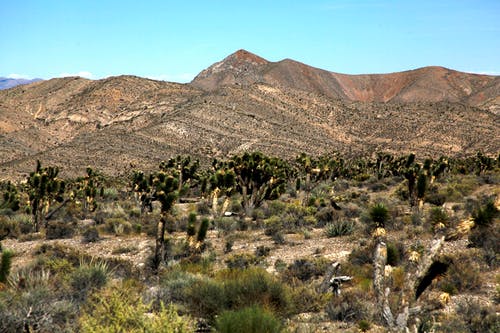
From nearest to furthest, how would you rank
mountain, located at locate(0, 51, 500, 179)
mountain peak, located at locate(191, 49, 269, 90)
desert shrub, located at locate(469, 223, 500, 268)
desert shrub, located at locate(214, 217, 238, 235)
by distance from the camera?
desert shrub, located at locate(469, 223, 500, 268), desert shrub, located at locate(214, 217, 238, 235), mountain, located at locate(0, 51, 500, 179), mountain peak, located at locate(191, 49, 269, 90)

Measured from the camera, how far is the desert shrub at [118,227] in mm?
24234

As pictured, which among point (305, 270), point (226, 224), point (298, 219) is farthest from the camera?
point (226, 224)

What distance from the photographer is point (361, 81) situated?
636 feet

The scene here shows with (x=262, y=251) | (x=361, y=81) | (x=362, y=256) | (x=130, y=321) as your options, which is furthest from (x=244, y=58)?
(x=130, y=321)

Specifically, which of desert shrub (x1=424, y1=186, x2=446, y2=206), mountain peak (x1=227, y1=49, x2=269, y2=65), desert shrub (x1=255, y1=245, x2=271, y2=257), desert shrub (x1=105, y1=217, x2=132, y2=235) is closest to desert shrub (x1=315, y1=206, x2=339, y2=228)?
desert shrub (x1=424, y1=186, x2=446, y2=206)

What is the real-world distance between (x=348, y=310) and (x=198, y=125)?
7727 centimetres

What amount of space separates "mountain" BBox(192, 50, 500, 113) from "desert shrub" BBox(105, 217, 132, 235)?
12710 centimetres

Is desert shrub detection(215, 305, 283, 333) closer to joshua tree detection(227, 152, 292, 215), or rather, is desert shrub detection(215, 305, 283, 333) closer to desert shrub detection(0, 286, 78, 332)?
desert shrub detection(0, 286, 78, 332)

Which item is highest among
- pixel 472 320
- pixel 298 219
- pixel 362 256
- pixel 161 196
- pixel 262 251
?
pixel 161 196

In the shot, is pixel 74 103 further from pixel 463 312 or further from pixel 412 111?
pixel 463 312

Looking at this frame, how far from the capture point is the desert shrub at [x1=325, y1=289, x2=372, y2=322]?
9.61 m

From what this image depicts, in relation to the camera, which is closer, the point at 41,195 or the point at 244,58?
the point at 41,195

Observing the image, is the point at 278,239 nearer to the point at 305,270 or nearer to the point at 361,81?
the point at 305,270

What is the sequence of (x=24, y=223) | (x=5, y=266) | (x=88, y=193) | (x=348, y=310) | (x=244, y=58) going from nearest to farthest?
1. (x=348, y=310)
2. (x=5, y=266)
3. (x=24, y=223)
4. (x=88, y=193)
5. (x=244, y=58)
